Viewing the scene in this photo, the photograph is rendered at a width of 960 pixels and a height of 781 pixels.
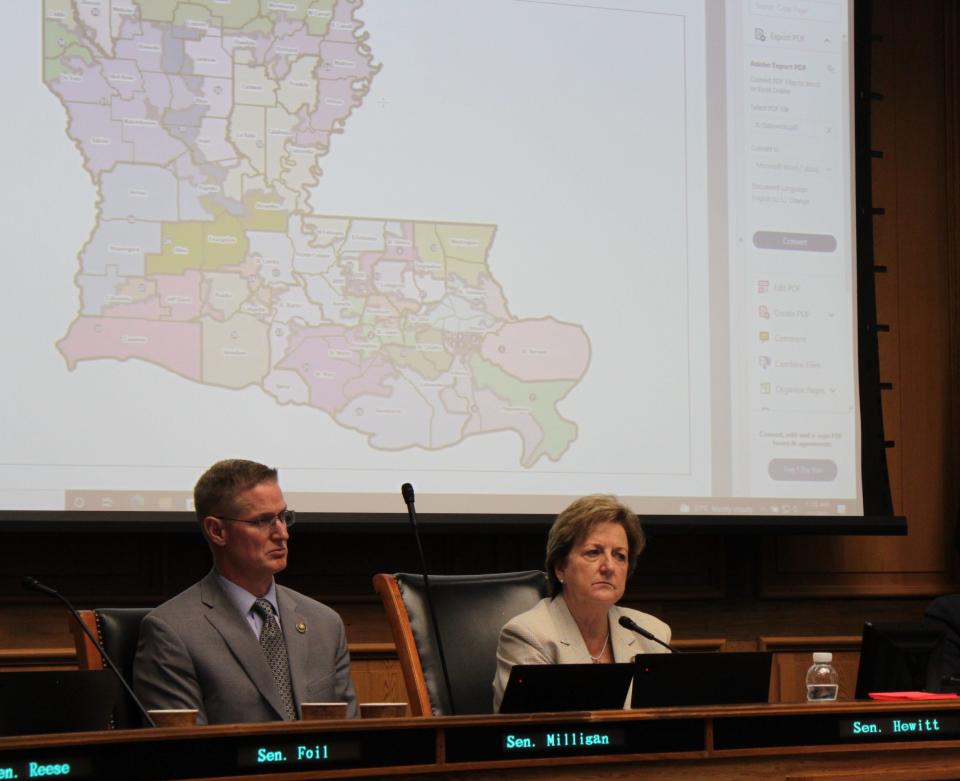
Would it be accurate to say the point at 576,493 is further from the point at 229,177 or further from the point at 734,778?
the point at 734,778

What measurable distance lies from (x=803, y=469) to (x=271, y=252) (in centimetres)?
179

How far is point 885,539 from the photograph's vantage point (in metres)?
5.02

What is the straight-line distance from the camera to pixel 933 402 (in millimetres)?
5117

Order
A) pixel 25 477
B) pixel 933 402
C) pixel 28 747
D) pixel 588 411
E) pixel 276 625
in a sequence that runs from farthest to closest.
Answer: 1. pixel 933 402
2. pixel 588 411
3. pixel 25 477
4. pixel 276 625
5. pixel 28 747

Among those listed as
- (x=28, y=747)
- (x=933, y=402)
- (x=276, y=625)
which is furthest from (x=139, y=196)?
(x=933, y=402)

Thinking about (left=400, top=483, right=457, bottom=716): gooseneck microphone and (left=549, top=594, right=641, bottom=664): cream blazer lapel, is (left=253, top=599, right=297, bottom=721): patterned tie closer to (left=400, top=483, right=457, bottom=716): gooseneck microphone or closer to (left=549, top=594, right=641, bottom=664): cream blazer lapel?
(left=400, top=483, right=457, bottom=716): gooseneck microphone

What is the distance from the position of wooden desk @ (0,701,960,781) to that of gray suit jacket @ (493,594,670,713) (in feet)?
2.41

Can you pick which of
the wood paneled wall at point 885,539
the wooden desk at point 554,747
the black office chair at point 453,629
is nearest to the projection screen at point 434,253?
the wood paneled wall at point 885,539

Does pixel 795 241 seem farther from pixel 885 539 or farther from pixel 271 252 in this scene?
pixel 271 252

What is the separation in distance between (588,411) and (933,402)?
1450 mm

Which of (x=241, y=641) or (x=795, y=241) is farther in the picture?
(x=795, y=241)

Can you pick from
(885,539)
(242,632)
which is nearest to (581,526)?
(242,632)

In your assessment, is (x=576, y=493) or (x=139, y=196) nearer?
(x=139, y=196)

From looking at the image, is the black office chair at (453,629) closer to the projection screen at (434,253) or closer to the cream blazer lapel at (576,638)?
the cream blazer lapel at (576,638)
